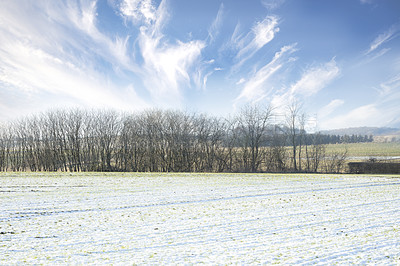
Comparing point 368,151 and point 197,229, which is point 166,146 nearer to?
point 197,229

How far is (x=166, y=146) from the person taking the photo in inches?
1758

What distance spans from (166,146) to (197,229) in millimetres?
37190

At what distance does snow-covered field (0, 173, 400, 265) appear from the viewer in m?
6.09

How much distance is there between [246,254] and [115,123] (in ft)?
163

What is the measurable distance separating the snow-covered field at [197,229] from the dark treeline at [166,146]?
2873 cm

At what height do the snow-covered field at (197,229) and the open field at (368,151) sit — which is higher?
the open field at (368,151)

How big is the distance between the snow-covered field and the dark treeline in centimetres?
2873

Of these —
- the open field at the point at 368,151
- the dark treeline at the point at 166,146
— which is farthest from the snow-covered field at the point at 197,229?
the open field at the point at 368,151

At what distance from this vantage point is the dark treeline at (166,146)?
4219cm

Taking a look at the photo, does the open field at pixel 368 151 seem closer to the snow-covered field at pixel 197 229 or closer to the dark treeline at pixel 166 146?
the dark treeline at pixel 166 146

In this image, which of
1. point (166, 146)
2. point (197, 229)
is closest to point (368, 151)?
point (166, 146)

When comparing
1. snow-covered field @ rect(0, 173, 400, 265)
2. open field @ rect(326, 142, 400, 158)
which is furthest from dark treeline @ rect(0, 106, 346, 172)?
snow-covered field @ rect(0, 173, 400, 265)

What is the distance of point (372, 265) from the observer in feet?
18.6

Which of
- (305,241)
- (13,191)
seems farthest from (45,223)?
(305,241)
